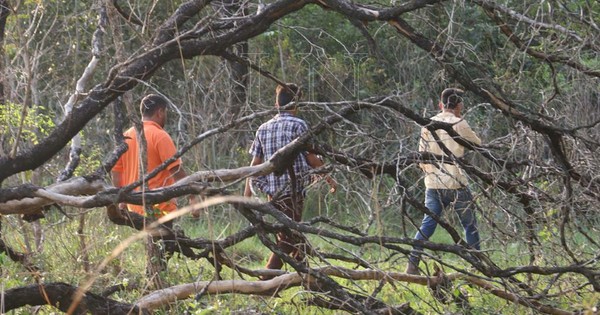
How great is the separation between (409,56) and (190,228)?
4.63 metres

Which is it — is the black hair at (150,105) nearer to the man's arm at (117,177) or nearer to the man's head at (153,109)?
the man's head at (153,109)

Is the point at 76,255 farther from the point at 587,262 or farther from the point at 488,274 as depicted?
the point at 587,262

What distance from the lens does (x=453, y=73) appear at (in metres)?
5.87

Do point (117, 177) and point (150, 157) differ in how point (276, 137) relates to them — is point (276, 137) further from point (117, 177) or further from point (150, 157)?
point (117, 177)

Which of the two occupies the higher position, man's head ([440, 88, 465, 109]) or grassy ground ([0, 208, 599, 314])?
man's head ([440, 88, 465, 109])

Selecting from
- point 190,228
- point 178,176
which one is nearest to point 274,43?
point 190,228

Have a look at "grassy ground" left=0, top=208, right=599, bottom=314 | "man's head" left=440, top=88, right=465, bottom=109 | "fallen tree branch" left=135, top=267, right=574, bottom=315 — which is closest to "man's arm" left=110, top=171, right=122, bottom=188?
"grassy ground" left=0, top=208, right=599, bottom=314

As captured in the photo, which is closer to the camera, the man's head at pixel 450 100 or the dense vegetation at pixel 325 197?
the dense vegetation at pixel 325 197

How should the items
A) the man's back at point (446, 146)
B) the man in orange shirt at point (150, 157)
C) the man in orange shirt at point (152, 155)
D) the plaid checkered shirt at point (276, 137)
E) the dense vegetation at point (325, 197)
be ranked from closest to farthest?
the dense vegetation at point (325, 197)
the man's back at point (446, 146)
the man in orange shirt at point (152, 155)
the man in orange shirt at point (150, 157)
the plaid checkered shirt at point (276, 137)

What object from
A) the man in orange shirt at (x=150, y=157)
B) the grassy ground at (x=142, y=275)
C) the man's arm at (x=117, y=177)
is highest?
the man in orange shirt at (x=150, y=157)

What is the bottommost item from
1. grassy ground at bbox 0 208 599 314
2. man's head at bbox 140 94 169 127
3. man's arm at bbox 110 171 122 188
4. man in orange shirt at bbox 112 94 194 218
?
grassy ground at bbox 0 208 599 314

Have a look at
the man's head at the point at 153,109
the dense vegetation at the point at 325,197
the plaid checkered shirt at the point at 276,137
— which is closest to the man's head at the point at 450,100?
the plaid checkered shirt at the point at 276,137

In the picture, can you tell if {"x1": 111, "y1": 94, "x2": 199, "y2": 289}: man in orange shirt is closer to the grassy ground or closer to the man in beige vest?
the grassy ground

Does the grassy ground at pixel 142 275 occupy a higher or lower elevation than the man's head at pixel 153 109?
lower
